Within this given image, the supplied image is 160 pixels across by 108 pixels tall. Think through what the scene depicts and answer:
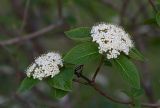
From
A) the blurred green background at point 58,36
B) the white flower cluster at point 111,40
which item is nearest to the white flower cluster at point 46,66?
the white flower cluster at point 111,40

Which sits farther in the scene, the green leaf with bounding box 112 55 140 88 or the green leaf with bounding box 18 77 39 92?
the green leaf with bounding box 18 77 39 92

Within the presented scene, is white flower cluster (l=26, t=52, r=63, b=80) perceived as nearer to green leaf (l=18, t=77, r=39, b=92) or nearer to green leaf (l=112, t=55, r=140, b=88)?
green leaf (l=18, t=77, r=39, b=92)

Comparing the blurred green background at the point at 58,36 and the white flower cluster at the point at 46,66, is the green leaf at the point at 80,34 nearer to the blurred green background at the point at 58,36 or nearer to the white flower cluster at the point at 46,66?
the white flower cluster at the point at 46,66

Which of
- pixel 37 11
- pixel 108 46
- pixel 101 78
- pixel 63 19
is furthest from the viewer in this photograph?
pixel 101 78

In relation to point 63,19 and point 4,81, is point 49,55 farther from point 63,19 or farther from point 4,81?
point 4,81

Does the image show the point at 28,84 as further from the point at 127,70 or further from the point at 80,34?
the point at 127,70

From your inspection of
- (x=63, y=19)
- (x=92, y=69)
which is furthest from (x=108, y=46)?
(x=92, y=69)

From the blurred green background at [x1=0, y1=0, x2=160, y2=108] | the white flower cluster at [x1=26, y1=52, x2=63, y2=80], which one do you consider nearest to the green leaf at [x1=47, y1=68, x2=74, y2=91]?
the white flower cluster at [x1=26, y1=52, x2=63, y2=80]
